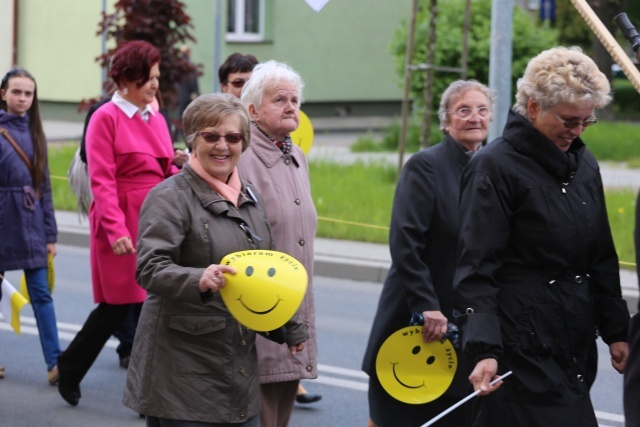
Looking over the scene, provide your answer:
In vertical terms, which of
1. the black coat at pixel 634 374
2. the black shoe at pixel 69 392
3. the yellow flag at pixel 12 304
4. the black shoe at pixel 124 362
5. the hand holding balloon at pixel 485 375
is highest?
the black coat at pixel 634 374

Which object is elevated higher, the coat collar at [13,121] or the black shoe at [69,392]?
the coat collar at [13,121]

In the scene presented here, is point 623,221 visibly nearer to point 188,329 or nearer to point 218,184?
point 218,184

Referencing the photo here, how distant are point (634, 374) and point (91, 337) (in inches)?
142

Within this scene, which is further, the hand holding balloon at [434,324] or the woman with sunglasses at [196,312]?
the hand holding balloon at [434,324]

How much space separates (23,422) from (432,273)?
99.5 inches

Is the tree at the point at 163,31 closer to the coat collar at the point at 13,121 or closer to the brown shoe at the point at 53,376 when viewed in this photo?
the coat collar at the point at 13,121

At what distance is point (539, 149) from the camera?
13.1ft

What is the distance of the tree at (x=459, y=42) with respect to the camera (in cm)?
2130

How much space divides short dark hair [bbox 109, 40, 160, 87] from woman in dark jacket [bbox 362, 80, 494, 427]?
1786 millimetres

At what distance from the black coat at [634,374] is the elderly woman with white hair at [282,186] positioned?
5.34ft

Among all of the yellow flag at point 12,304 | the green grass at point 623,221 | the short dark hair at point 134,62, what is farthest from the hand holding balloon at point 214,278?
the green grass at point 623,221

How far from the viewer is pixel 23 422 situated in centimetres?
640

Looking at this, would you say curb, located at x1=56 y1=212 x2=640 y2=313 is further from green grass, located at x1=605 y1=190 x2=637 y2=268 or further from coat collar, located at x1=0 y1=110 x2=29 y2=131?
coat collar, located at x1=0 y1=110 x2=29 y2=131

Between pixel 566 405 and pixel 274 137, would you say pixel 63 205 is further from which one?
pixel 566 405
